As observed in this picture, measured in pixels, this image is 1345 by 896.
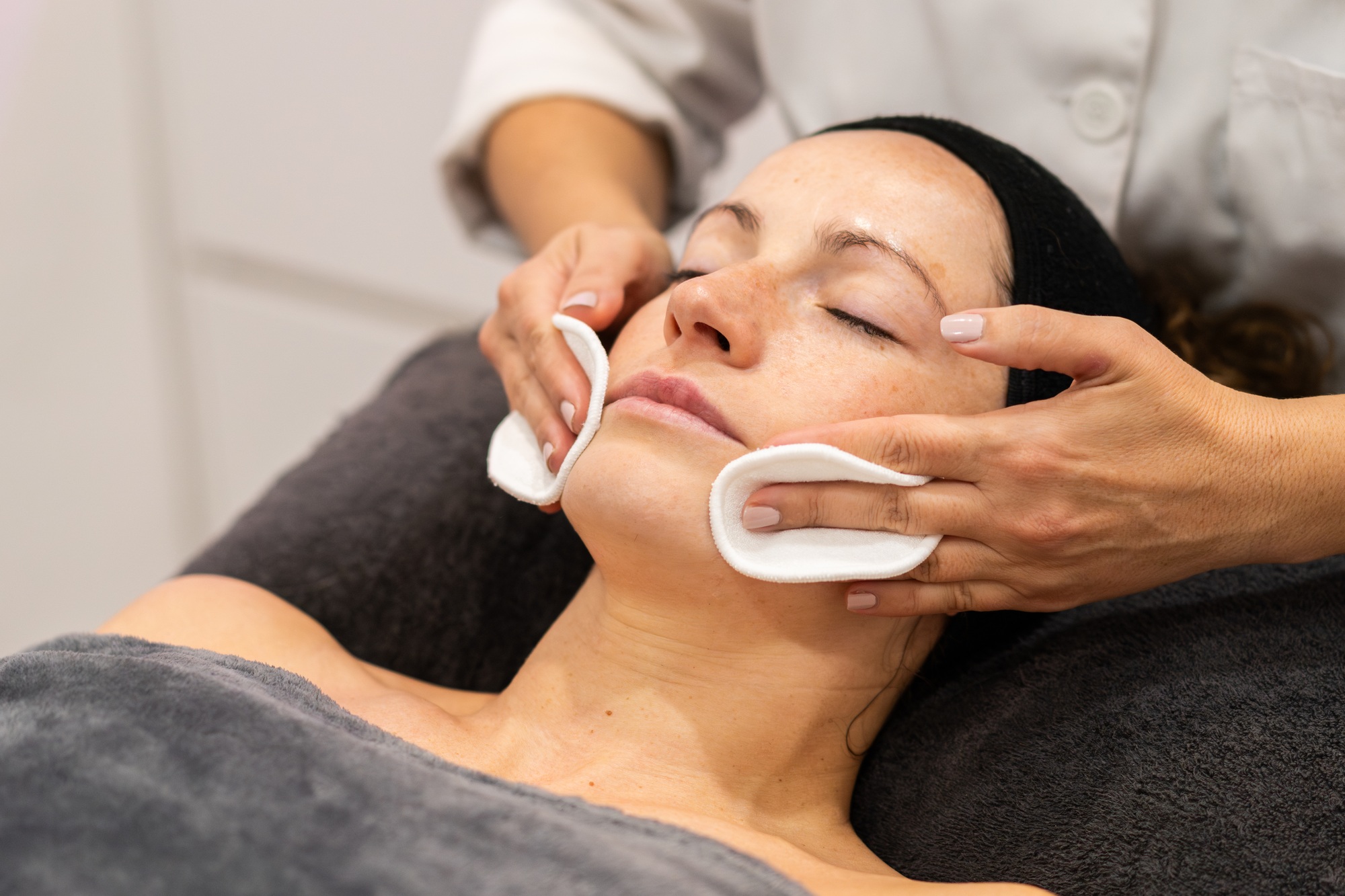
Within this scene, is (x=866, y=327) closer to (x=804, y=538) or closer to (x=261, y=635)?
(x=804, y=538)

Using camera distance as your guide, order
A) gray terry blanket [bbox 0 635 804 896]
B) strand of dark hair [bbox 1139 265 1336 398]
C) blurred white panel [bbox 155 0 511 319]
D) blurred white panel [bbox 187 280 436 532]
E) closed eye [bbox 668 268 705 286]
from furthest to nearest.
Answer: blurred white panel [bbox 187 280 436 532] < blurred white panel [bbox 155 0 511 319] < strand of dark hair [bbox 1139 265 1336 398] < closed eye [bbox 668 268 705 286] < gray terry blanket [bbox 0 635 804 896]

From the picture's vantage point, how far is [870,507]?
0.80 metres

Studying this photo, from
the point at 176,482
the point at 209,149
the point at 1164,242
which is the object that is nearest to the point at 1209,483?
the point at 1164,242

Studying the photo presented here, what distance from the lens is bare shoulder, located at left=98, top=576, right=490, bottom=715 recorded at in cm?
101

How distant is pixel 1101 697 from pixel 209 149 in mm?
2349

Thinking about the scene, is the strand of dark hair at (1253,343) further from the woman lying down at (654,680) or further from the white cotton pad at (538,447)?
the white cotton pad at (538,447)

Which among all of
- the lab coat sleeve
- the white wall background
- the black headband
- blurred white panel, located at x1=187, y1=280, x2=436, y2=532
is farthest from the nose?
blurred white panel, located at x1=187, y1=280, x2=436, y2=532

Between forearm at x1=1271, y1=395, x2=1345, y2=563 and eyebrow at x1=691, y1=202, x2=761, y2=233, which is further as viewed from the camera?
eyebrow at x1=691, y1=202, x2=761, y2=233

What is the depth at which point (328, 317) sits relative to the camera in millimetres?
2602

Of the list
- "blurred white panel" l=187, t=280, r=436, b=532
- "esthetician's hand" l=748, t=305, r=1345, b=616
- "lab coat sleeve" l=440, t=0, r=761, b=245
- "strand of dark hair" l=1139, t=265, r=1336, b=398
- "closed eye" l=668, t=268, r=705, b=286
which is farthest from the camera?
"blurred white panel" l=187, t=280, r=436, b=532

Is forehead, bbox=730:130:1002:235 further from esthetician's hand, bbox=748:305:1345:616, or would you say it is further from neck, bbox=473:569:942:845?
neck, bbox=473:569:942:845

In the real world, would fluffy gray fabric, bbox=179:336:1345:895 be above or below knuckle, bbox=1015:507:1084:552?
below

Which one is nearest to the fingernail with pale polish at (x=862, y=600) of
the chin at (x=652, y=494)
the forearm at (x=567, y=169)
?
the chin at (x=652, y=494)

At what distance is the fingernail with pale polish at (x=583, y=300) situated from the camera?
99 cm
